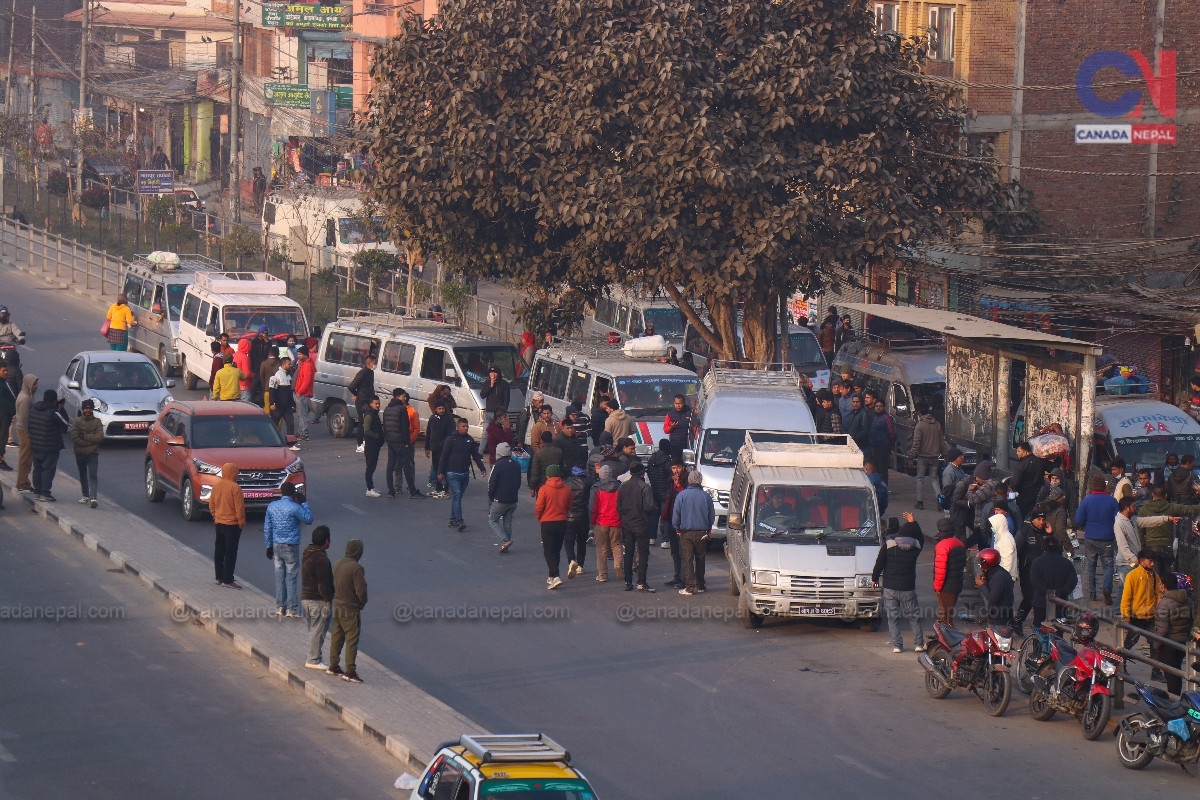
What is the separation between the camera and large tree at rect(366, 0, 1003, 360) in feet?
87.5

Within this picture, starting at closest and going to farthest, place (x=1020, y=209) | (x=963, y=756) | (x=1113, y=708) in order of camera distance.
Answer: (x=963, y=756) < (x=1113, y=708) < (x=1020, y=209)

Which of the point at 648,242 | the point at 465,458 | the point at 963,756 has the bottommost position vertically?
the point at 963,756

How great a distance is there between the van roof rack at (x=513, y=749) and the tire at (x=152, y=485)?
569 inches

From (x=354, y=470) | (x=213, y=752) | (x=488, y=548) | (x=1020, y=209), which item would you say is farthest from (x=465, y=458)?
(x=1020, y=209)

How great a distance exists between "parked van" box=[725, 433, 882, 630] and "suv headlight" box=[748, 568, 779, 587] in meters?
0.01

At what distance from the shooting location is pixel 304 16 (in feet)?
219

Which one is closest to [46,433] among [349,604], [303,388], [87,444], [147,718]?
[87,444]

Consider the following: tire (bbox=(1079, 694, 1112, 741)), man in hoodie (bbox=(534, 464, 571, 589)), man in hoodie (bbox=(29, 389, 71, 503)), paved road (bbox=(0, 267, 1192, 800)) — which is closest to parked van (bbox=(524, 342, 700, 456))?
paved road (bbox=(0, 267, 1192, 800))

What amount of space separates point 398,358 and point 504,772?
65.0 feet

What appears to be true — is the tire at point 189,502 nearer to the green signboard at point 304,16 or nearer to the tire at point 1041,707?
the tire at point 1041,707

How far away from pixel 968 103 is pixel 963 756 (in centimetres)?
2497

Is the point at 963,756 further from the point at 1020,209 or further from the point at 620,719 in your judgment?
the point at 1020,209

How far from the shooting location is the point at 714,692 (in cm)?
1513

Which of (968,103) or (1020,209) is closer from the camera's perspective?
(1020,209)
